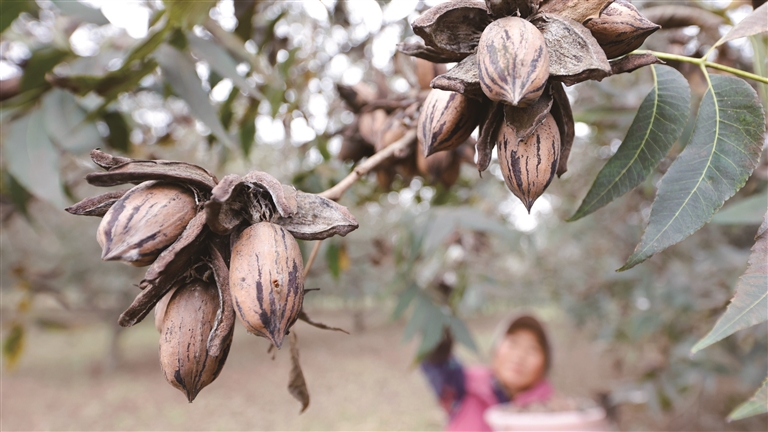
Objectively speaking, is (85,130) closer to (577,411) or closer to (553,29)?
(553,29)

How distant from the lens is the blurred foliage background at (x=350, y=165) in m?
1.68

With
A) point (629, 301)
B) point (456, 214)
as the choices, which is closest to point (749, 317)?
point (456, 214)

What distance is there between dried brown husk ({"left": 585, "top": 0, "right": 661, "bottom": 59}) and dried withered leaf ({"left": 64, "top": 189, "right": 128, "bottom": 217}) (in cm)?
87

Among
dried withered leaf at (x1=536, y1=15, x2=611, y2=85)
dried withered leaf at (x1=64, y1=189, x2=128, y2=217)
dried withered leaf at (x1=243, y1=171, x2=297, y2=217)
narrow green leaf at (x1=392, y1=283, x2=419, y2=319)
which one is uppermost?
dried withered leaf at (x1=536, y1=15, x2=611, y2=85)

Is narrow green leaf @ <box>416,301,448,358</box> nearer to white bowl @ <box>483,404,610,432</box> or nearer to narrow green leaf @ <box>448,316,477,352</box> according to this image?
narrow green leaf @ <box>448,316,477,352</box>

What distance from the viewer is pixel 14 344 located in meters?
2.70

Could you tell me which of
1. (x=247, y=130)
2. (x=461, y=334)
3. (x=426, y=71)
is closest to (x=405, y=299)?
(x=461, y=334)

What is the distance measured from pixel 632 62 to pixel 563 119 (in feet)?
0.51

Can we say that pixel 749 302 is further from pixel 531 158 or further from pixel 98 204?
pixel 98 204

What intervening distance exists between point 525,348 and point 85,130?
3506mm

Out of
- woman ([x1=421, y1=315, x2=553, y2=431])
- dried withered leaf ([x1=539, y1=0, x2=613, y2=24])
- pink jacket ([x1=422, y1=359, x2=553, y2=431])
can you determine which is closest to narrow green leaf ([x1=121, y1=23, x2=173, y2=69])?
dried withered leaf ([x1=539, y1=0, x2=613, y2=24])

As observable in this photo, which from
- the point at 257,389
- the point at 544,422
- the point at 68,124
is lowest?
the point at 257,389

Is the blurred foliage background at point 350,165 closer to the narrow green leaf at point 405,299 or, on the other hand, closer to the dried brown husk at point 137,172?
the narrow green leaf at point 405,299

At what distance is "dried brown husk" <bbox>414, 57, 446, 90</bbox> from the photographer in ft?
4.82
